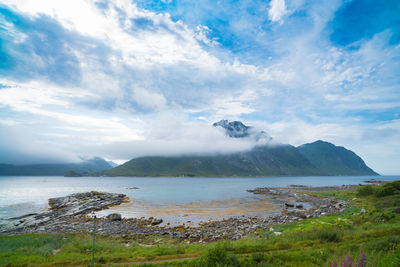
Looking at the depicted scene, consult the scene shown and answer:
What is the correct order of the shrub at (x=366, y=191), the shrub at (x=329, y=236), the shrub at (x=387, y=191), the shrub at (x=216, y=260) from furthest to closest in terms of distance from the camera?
the shrub at (x=366, y=191), the shrub at (x=387, y=191), the shrub at (x=329, y=236), the shrub at (x=216, y=260)

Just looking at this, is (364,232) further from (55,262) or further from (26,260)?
(26,260)

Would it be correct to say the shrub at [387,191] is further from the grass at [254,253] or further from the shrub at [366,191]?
the grass at [254,253]

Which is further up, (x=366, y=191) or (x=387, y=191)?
(x=387, y=191)

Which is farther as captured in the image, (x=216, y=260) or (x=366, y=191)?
(x=366, y=191)

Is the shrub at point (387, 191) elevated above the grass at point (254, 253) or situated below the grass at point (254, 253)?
above

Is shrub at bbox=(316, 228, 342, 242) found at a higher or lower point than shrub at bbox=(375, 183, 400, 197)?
lower

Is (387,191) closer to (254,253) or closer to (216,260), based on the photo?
(254,253)

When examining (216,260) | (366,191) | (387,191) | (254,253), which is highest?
(387,191)

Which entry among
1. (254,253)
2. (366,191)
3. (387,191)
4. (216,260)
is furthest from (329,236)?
(366,191)

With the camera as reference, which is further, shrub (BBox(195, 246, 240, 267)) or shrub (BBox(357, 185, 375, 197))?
shrub (BBox(357, 185, 375, 197))

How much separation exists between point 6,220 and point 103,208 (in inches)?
750

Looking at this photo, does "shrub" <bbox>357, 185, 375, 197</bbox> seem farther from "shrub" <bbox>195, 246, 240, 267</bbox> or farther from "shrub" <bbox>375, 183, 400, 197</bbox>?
"shrub" <bbox>195, 246, 240, 267</bbox>

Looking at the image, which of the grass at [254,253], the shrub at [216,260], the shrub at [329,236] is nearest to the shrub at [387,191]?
the grass at [254,253]

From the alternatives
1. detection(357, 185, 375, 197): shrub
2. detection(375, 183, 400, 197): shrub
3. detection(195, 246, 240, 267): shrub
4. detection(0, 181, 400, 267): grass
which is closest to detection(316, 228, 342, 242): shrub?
detection(0, 181, 400, 267): grass
